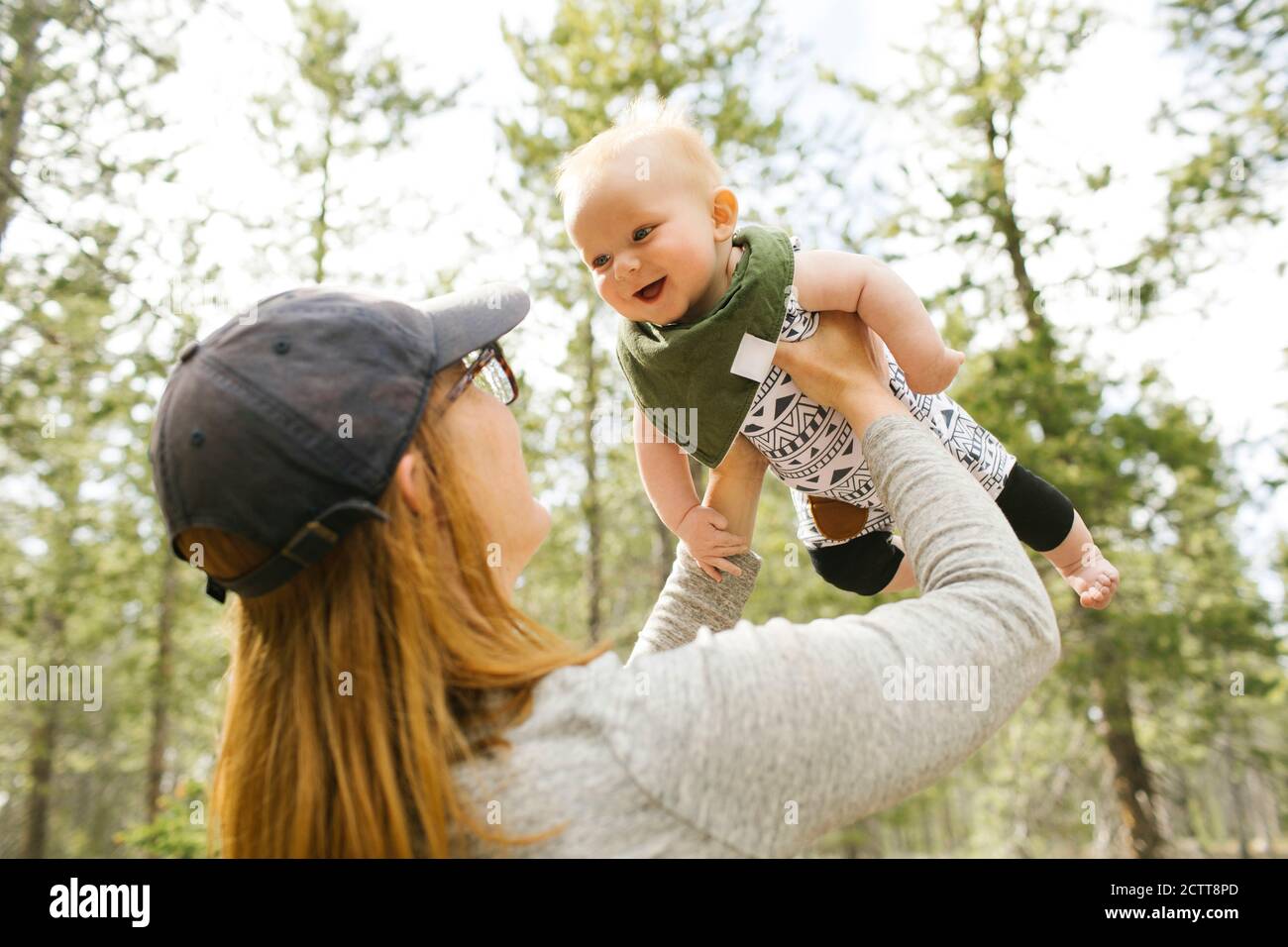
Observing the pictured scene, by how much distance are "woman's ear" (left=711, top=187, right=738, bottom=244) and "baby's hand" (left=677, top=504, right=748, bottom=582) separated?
0.64 m

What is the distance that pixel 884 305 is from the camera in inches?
70.9

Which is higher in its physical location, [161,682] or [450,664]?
[161,682]

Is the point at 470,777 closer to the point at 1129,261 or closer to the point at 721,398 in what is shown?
the point at 721,398

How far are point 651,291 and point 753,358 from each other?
0.95ft

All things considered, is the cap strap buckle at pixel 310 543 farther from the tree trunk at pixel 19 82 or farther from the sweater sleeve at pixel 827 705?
the tree trunk at pixel 19 82

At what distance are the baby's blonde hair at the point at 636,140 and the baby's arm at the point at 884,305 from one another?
1.32 ft

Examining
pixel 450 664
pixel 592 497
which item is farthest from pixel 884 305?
pixel 592 497

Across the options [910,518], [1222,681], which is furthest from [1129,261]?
[910,518]

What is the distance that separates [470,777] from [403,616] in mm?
224

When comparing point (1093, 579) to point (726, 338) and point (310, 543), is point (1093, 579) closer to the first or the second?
point (726, 338)

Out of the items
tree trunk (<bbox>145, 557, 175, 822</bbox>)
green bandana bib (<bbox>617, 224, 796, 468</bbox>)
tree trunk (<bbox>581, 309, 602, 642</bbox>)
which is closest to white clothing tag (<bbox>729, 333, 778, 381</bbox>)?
green bandana bib (<bbox>617, 224, 796, 468</bbox>)

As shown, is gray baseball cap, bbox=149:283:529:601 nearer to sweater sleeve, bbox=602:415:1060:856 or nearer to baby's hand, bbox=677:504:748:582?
sweater sleeve, bbox=602:415:1060:856

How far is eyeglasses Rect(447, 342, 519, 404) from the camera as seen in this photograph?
4.44ft
